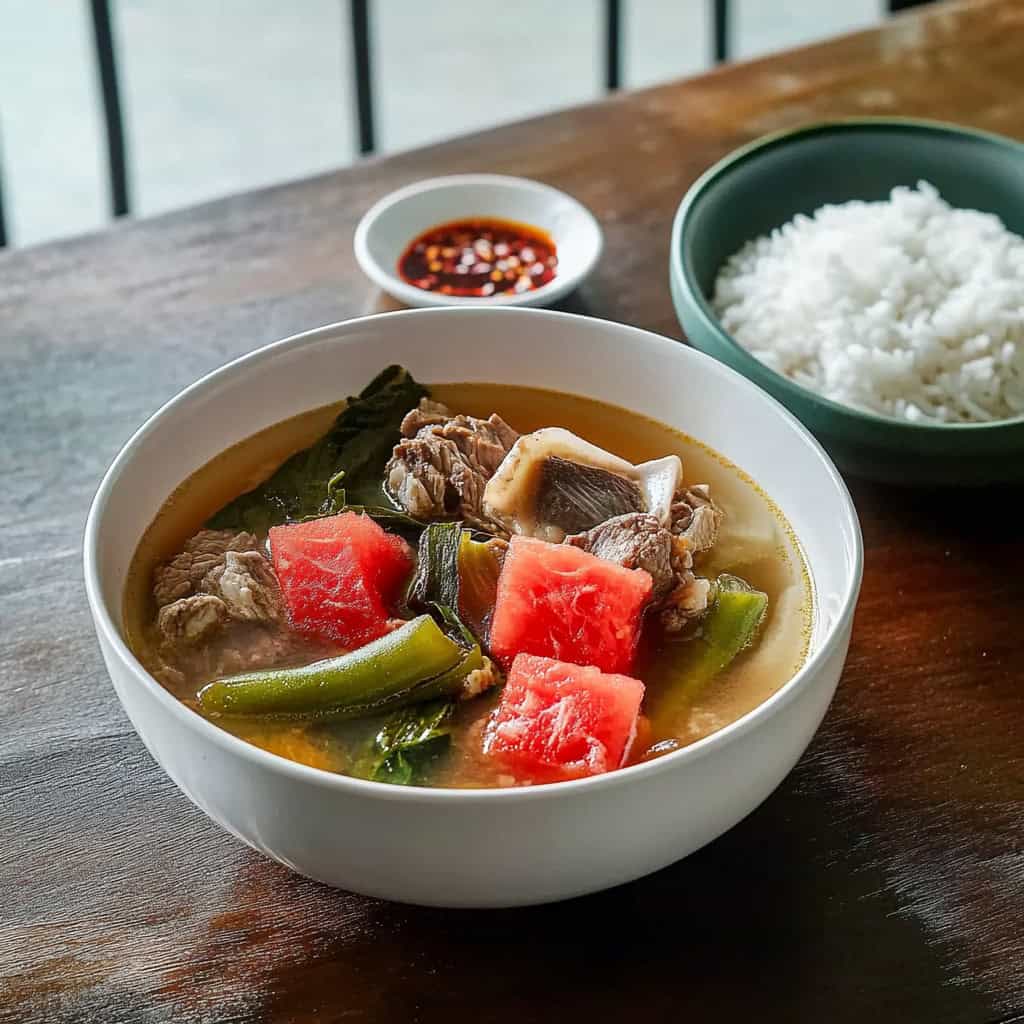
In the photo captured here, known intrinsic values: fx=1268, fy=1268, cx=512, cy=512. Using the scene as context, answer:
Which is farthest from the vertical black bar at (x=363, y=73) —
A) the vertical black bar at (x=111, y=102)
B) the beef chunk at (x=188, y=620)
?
the beef chunk at (x=188, y=620)

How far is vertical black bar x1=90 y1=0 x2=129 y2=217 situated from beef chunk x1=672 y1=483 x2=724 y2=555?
189cm

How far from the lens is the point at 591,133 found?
7.68ft

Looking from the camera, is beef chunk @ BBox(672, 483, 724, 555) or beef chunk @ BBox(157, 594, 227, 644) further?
beef chunk @ BBox(672, 483, 724, 555)

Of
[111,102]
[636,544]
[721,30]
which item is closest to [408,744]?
[636,544]

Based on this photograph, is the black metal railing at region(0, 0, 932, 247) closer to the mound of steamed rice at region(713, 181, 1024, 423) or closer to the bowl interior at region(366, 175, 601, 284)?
the bowl interior at region(366, 175, 601, 284)

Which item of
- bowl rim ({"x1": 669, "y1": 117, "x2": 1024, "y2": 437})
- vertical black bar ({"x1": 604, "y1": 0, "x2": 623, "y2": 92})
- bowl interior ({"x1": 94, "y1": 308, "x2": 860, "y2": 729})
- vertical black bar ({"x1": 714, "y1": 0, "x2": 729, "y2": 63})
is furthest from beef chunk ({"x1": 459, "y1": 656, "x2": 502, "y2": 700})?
vertical black bar ({"x1": 714, "y1": 0, "x2": 729, "y2": 63})

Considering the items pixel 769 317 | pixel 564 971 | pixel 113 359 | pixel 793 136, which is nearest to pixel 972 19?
pixel 793 136

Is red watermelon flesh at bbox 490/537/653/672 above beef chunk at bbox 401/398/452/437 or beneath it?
beneath

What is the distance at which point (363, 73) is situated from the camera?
3016mm

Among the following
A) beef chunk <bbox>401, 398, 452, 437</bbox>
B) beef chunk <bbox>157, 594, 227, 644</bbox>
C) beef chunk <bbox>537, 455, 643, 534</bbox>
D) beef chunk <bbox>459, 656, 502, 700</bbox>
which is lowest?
beef chunk <bbox>459, 656, 502, 700</bbox>

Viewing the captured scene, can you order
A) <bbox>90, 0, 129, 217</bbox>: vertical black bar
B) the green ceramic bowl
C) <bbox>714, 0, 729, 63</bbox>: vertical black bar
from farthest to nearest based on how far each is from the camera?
<bbox>714, 0, 729, 63</bbox>: vertical black bar
<bbox>90, 0, 129, 217</bbox>: vertical black bar
the green ceramic bowl

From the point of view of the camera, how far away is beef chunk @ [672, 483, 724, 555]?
4.30 ft

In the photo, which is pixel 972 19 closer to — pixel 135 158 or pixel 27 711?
pixel 27 711

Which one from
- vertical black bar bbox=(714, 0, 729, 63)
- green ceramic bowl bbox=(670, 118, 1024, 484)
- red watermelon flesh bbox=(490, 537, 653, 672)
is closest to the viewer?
red watermelon flesh bbox=(490, 537, 653, 672)
